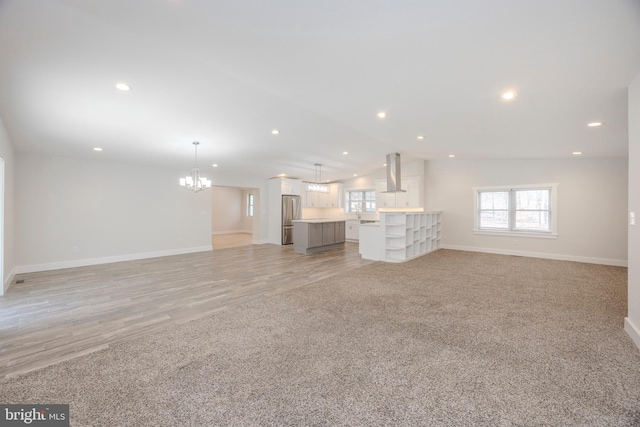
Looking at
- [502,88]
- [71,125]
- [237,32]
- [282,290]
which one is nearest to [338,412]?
[282,290]

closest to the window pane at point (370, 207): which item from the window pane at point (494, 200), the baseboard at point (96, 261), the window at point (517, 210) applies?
the window at point (517, 210)

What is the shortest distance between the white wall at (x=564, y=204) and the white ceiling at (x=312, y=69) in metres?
1.45

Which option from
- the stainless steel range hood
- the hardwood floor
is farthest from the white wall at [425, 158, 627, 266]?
the hardwood floor

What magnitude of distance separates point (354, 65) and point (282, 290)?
10.7 ft

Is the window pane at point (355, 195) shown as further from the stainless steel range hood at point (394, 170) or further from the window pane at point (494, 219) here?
the window pane at point (494, 219)

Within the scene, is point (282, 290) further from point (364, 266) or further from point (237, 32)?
point (237, 32)

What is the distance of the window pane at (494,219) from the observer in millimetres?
7629

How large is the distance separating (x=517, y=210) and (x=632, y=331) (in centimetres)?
563

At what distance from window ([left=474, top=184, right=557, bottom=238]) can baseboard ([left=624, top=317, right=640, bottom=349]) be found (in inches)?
200

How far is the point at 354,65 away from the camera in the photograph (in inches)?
105

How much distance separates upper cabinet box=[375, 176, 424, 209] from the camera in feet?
28.3

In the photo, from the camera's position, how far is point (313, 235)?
7.89 meters

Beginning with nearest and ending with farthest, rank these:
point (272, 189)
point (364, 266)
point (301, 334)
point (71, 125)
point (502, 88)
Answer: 1. point (301, 334)
2. point (502, 88)
3. point (71, 125)
4. point (364, 266)
5. point (272, 189)

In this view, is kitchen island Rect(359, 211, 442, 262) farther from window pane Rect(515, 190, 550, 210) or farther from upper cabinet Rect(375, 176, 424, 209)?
window pane Rect(515, 190, 550, 210)
